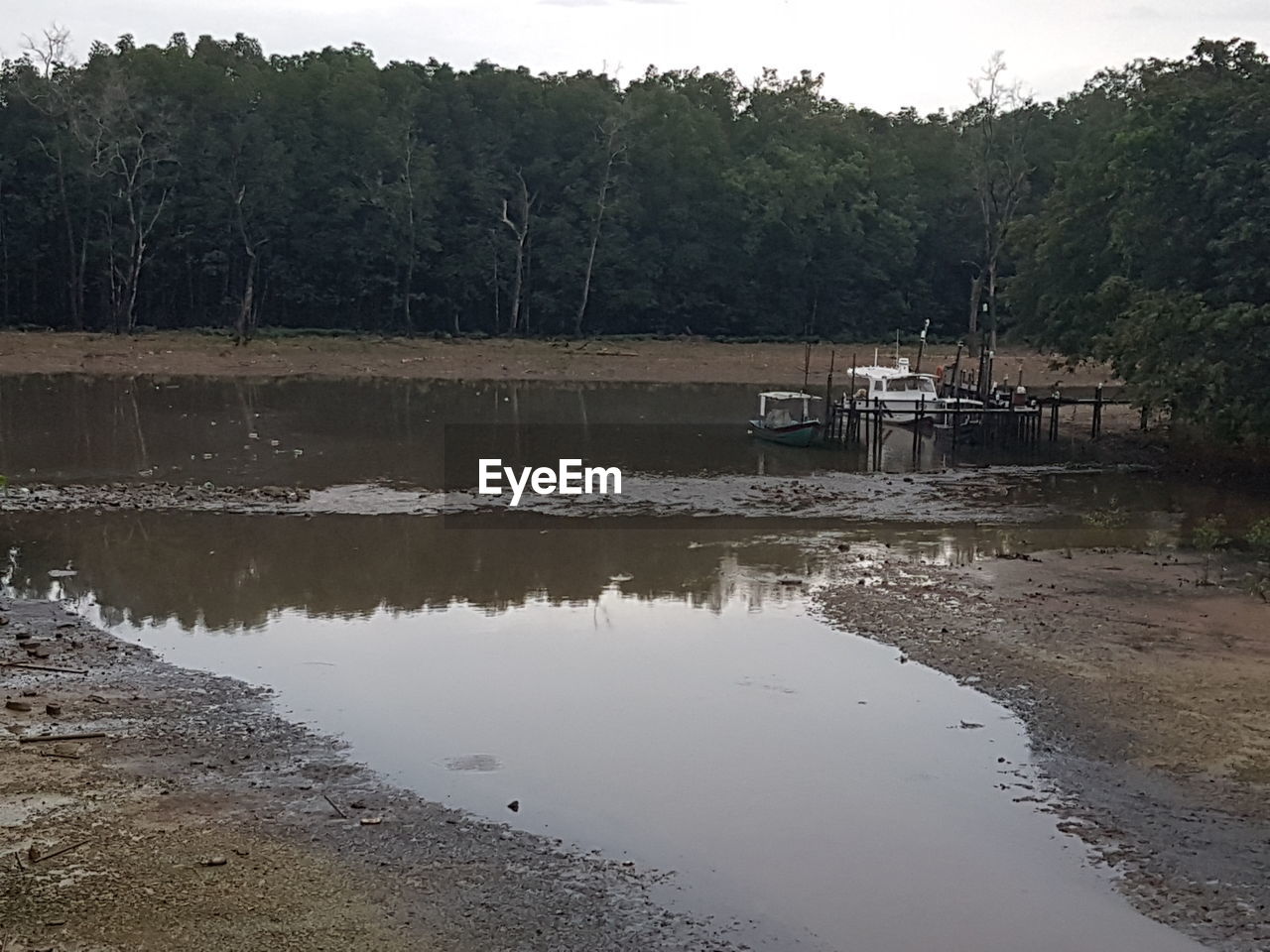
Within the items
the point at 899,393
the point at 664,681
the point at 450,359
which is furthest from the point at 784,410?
the point at 664,681

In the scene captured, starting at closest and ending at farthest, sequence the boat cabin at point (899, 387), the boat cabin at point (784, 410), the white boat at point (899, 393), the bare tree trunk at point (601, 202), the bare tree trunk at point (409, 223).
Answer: the boat cabin at point (784, 410) < the white boat at point (899, 393) < the boat cabin at point (899, 387) < the bare tree trunk at point (409, 223) < the bare tree trunk at point (601, 202)

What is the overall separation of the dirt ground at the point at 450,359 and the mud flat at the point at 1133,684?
34.0m

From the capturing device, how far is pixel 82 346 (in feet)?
169

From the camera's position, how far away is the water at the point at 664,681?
388 inches

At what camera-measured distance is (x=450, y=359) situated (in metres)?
55.6

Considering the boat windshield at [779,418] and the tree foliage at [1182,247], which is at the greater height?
the tree foliage at [1182,247]

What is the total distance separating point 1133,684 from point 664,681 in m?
4.58

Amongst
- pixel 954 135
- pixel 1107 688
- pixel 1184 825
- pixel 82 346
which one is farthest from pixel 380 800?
pixel 954 135

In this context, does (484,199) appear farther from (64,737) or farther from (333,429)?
(64,737)

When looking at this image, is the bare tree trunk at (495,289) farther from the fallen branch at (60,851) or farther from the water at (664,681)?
the fallen branch at (60,851)

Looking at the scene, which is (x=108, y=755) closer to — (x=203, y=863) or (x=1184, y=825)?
(x=203, y=863)

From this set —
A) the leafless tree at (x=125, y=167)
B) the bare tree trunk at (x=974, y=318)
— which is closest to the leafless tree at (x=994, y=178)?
the bare tree trunk at (x=974, y=318)

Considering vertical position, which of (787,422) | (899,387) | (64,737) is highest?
(899,387)

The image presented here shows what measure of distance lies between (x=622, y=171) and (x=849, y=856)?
6035 centimetres
